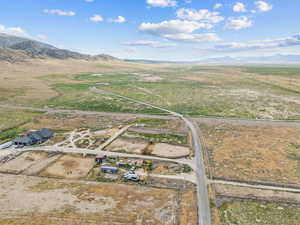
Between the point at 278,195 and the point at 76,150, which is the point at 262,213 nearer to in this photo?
the point at 278,195

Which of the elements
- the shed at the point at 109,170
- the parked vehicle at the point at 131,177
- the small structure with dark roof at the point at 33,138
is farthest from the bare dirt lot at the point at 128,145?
the small structure with dark roof at the point at 33,138

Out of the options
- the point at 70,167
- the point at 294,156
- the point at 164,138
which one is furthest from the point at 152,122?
the point at 294,156

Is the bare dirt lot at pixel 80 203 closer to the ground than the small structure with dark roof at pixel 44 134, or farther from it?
closer to the ground

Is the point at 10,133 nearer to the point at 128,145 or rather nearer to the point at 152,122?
the point at 128,145

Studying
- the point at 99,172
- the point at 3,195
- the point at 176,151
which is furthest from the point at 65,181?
the point at 176,151

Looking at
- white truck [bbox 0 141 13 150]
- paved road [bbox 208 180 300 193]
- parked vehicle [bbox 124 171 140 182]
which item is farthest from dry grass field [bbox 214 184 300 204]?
white truck [bbox 0 141 13 150]

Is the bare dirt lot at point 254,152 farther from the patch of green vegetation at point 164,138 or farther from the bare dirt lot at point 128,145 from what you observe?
the bare dirt lot at point 128,145
